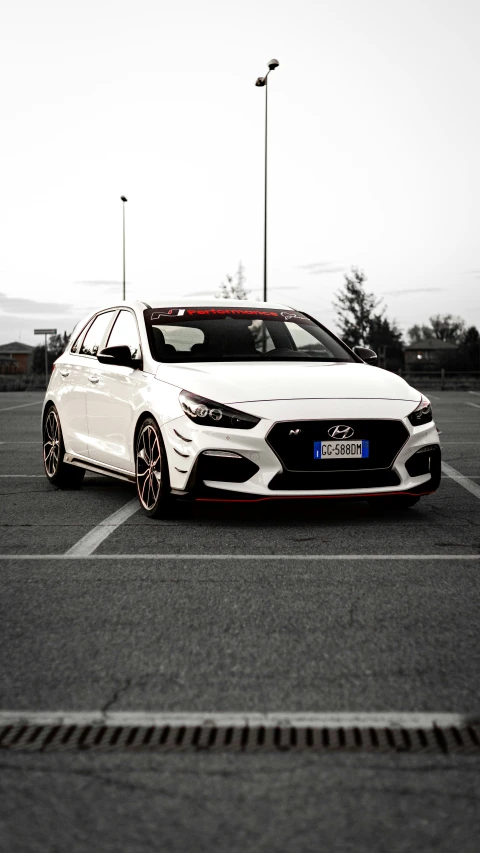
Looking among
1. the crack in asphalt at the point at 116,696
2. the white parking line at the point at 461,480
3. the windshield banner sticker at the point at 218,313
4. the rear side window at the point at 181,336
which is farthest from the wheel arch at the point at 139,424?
the crack in asphalt at the point at 116,696

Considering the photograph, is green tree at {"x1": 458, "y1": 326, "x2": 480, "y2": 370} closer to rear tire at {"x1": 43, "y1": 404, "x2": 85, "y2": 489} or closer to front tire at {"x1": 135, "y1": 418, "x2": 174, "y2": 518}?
rear tire at {"x1": 43, "y1": 404, "x2": 85, "y2": 489}

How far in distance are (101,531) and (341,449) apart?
1.69 meters

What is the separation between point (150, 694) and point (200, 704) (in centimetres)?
21

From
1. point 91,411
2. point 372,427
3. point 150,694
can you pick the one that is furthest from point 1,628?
Answer: point 91,411

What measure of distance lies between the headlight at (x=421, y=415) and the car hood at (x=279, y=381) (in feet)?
0.21

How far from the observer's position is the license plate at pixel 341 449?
7395mm

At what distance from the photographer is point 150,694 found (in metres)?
3.78

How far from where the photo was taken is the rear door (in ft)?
27.5

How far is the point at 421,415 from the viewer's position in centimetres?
791

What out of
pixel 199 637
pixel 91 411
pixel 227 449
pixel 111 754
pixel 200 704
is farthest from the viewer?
pixel 91 411

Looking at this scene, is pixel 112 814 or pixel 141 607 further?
pixel 141 607

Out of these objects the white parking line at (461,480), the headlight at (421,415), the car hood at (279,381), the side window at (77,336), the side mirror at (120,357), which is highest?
the side window at (77,336)

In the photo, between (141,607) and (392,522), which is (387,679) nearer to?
(141,607)

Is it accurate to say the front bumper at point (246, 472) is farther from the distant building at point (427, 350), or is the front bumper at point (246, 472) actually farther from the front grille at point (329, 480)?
the distant building at point (427, 350)
